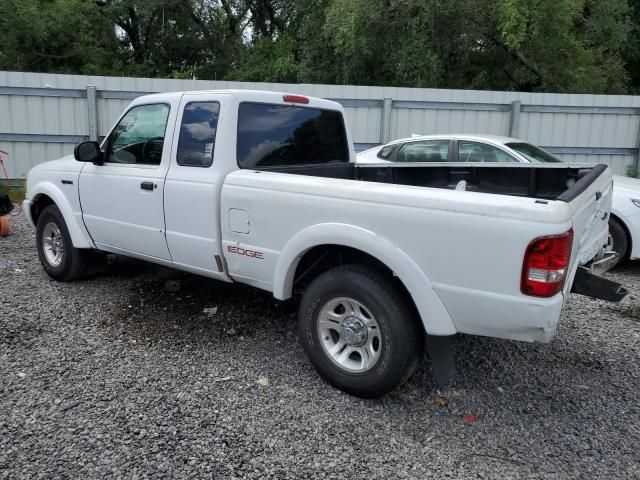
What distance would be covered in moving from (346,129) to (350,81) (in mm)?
11333

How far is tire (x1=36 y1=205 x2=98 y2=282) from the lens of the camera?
219 inches

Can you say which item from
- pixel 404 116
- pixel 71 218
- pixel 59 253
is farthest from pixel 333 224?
pixel 404 116

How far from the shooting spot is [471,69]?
57.5 ft

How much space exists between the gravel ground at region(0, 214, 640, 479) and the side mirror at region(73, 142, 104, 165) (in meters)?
1.30

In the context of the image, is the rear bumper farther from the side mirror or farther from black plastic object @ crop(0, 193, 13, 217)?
black plastic object @ crop(0, 193, 13, 217)

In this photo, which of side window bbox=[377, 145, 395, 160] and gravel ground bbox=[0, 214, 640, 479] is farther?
side window bbox=[377, 145, 395, 160]

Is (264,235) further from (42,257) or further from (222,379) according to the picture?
(42,257)

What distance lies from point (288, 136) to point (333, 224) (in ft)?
4.71

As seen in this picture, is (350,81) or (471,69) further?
(471,69)

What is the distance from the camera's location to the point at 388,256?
3191mm

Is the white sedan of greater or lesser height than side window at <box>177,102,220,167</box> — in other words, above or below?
below

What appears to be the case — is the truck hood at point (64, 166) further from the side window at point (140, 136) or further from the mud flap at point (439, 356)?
the mud flap at point (439, 356)

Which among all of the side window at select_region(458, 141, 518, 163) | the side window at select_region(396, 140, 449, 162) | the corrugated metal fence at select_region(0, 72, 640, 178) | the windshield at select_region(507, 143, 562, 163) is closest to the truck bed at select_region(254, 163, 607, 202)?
the side window at select_region(458, 141, 518, 163)

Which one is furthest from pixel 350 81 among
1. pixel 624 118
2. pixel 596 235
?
pixel 596 235
